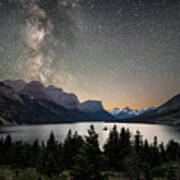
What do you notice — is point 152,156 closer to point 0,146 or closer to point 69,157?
point 69,157

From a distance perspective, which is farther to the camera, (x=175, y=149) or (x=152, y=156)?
(x=175, y=149)

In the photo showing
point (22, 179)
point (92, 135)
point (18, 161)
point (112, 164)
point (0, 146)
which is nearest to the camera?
point (22, 179)

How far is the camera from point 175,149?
63250mm

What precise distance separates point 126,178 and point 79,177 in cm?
2035

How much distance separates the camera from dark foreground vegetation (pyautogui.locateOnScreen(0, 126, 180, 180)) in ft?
69.0

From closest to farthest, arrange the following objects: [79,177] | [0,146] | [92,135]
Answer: [79,177], [92,135], [0,146]

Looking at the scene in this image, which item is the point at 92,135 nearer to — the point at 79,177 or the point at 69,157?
the point at 79,177

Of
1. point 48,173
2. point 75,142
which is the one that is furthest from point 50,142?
point 48,173

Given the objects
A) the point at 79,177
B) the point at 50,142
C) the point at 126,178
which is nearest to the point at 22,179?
the point at 79,177

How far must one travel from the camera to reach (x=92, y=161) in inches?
844

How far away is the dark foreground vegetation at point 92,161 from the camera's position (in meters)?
21.0

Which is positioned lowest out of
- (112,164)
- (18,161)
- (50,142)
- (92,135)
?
(18,161)

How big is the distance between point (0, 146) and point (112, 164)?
47954 millimetres

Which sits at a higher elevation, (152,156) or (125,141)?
(125,141)
